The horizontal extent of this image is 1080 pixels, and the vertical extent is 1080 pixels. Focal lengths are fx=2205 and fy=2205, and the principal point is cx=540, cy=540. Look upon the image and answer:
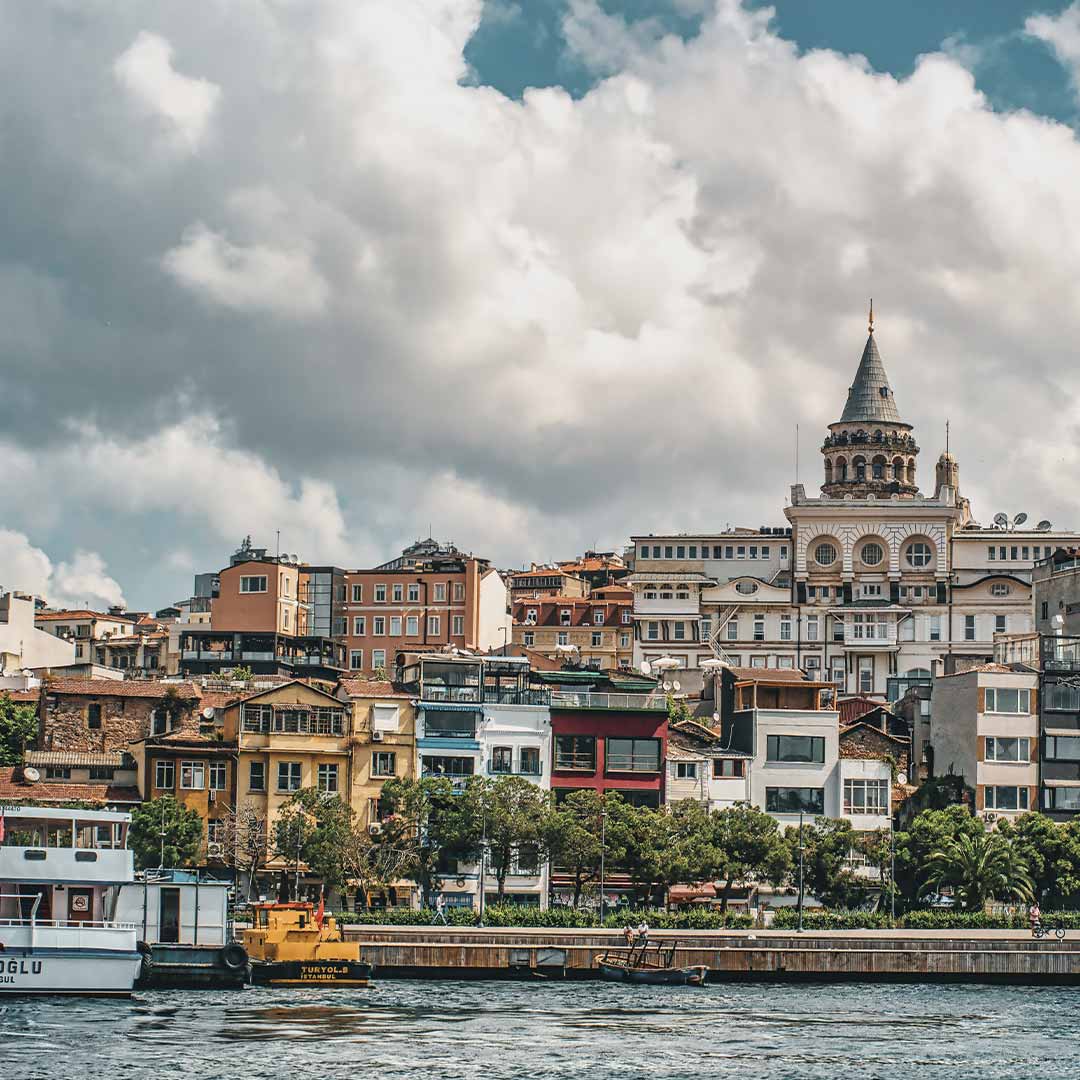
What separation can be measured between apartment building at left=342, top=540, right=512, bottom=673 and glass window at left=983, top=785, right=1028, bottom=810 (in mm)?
60454

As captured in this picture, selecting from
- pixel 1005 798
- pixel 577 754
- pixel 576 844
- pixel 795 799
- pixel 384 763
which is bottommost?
pixel 576 844

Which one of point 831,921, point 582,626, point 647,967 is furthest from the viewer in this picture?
point 582,626

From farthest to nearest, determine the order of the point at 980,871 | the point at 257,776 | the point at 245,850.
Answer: the point at 257,776
the point at 245,850
the point at 980,871

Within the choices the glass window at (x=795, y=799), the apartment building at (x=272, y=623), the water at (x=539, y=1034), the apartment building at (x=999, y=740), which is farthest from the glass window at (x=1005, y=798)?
the apartment building at (x=272, y=623)

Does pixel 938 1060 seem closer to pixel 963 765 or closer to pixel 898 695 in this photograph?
pixel 963 765

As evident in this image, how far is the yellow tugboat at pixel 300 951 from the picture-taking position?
6906 cm

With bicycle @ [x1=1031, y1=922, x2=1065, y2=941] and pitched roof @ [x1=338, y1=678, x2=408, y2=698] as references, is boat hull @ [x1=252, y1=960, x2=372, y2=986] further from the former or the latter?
pitched roof @ [x1=338, y1=678, x2=408, y2=698]

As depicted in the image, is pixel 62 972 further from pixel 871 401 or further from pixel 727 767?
pixel 871 401

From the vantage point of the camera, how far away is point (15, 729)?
107688mm

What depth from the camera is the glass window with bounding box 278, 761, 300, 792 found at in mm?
92750

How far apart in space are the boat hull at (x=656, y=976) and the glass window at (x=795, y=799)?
24656 millimetres

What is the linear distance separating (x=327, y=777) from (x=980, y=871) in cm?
2722

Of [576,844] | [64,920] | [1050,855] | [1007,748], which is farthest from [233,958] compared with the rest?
[1007,748]

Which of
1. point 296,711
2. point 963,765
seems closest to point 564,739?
point 296,711
